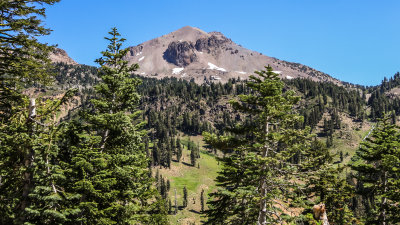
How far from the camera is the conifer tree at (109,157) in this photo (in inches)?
547

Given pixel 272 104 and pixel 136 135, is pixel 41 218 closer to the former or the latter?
pixel 136 135

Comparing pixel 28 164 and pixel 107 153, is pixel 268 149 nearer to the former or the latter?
pixel 107 153

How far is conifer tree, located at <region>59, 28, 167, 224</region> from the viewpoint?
45.6 feet

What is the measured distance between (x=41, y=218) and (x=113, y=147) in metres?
5.68

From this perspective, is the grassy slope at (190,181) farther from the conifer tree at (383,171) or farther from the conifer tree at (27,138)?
the conifer tree at (27,138)

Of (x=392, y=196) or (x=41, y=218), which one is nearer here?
(x=41, y=218)

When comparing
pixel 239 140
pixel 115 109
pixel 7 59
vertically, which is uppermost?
pixel 7 59

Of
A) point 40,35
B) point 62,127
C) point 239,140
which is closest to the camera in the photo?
point 62,127

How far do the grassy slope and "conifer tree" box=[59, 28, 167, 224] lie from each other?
91.4m

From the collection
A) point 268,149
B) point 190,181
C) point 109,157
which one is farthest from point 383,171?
point 190,181

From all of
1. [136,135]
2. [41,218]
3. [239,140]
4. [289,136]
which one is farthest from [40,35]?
[289,136]

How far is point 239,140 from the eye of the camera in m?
16.5

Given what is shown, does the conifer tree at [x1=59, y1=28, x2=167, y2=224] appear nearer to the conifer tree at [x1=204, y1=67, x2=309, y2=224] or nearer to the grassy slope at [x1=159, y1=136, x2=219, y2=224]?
the conifer tree at [x1=204, y1=67, x2=309, y2=224]

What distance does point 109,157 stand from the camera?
14867 millimetres
